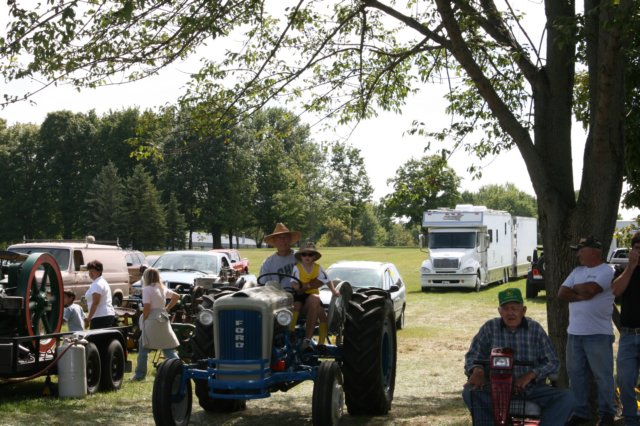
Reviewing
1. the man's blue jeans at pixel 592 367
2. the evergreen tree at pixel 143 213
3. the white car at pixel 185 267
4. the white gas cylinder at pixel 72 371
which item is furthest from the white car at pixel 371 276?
the evergreen tree at pixel 143 213

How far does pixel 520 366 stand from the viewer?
6.99 m

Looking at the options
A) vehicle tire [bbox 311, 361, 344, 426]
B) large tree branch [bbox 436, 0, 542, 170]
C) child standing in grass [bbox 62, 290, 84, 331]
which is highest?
large tree branch [bbox 436, 0, 542, 170]

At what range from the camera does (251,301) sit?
→ 866cm

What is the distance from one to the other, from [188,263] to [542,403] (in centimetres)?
1706

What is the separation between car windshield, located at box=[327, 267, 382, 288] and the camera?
2022cm

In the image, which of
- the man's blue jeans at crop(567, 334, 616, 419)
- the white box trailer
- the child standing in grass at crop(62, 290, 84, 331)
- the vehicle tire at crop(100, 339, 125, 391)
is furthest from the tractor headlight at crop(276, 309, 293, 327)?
the white box trailer

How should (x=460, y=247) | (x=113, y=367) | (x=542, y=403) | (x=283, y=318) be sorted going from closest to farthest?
(x=542, y=403) → (x=283, y=318) → (x=113, y=367) → (x=460, y=247)

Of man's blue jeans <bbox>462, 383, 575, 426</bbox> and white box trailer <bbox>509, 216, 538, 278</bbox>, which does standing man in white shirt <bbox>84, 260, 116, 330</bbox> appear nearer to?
man's blue jeans <bbox>462, 383, 575, 426</bbox>

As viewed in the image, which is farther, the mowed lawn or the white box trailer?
the white box trailer

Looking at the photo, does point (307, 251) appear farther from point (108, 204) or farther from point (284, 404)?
point (108, 204)

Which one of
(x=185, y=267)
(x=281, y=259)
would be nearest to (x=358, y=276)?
(x=185, y=267)

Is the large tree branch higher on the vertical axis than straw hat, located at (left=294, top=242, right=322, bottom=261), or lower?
higher

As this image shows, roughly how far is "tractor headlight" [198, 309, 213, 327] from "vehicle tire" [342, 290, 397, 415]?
58.2 inches

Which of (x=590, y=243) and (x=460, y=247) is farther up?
(x=590, y=243)
